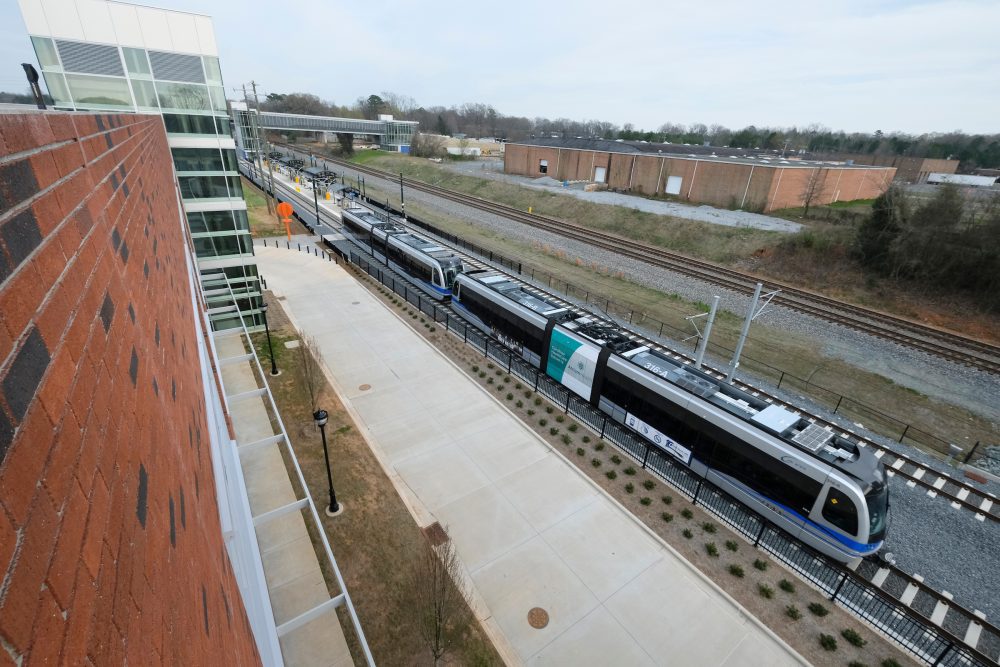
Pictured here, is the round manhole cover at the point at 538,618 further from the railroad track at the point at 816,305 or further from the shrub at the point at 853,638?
the railroad track at the point at 816,305

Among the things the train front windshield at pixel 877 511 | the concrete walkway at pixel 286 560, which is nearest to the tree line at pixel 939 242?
the train front windshield at pixel 877 511

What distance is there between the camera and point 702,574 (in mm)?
11625

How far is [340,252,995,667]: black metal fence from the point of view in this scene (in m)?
10.2

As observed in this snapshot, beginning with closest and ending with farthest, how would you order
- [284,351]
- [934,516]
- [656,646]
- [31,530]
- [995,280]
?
[31,530] < [656,646] < [934,516] < [284,351] < [995,280]

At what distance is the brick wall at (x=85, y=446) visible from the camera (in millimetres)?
1065

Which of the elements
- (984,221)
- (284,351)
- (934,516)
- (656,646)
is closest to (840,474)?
(934,516)

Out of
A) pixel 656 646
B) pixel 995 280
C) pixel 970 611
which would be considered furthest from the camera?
pixel 995 280

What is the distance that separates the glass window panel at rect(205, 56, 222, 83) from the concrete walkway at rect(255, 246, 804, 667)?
12.0m

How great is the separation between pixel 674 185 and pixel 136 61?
50713 mm

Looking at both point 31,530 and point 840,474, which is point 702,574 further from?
point 31,530

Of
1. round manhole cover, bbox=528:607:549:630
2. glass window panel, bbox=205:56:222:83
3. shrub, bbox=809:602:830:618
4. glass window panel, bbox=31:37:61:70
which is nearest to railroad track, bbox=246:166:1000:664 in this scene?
shrub, bbox=809:602:830:618

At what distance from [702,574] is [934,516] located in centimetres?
795

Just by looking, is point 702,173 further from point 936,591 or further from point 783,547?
point 936,591

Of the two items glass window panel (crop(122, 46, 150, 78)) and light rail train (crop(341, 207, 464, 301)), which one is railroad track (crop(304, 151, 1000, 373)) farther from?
glass window panel (crop(122, 46, 150, 78))
